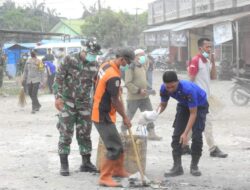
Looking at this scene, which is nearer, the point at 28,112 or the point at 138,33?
the point at 28,112

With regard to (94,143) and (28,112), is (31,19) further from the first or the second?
(94,143)

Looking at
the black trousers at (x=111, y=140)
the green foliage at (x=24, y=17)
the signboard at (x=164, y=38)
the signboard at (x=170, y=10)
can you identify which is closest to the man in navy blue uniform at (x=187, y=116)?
the black trousers at (x=111, y=140)

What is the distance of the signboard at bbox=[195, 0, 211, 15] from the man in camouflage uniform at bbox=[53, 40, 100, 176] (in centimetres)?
2312

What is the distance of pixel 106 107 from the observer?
6.29 meters

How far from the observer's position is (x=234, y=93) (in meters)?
14.8

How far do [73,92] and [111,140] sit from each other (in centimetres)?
85

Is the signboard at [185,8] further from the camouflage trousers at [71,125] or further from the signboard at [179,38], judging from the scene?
the camouflage trousers at [71,125]

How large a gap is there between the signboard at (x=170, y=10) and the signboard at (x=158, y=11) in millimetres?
1198

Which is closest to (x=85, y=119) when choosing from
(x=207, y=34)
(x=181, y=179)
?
(x=181, y=179)

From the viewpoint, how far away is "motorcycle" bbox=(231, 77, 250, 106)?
47.5 feet

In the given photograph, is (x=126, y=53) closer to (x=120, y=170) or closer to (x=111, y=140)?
(x=111, y=140)

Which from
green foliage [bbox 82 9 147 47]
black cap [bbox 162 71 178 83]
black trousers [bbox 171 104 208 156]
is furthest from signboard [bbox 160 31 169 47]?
black cap [bbox 162 71 178 83]

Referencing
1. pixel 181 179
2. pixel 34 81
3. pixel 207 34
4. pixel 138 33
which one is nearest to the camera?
pixel 181 179

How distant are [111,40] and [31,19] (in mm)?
25882
